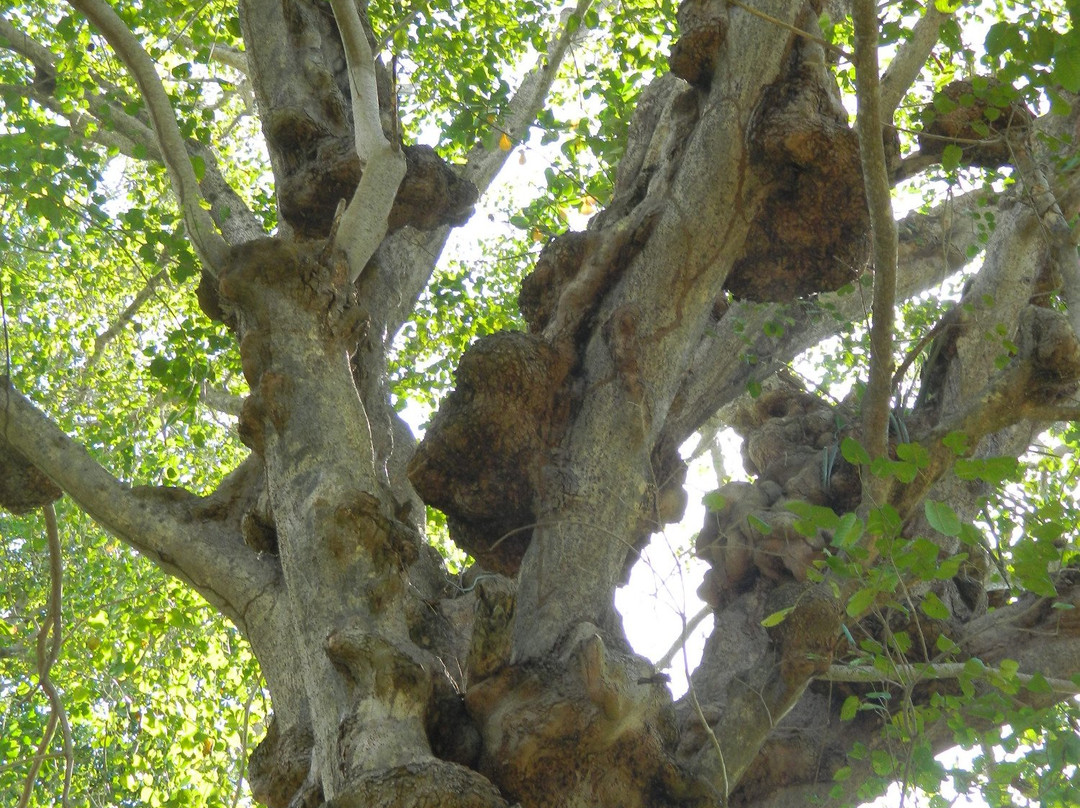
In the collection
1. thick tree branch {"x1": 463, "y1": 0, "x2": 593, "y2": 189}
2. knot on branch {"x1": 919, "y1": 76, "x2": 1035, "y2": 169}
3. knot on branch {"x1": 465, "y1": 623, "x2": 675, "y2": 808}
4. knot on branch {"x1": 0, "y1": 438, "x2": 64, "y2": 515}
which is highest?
thick tree branch {"x1": 463, "y1": 0, "x2": 593, "y2": 189}

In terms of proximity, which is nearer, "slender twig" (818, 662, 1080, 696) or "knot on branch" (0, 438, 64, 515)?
"slender twig" (818, 662, 1080, 696)

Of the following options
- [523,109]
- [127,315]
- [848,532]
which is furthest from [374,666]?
[127,315]

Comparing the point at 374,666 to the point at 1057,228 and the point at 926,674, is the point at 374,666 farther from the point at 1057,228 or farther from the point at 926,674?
the point at 1057,228

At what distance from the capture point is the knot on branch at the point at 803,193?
3.48 metres

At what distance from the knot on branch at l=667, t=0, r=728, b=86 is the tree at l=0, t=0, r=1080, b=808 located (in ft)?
0.06

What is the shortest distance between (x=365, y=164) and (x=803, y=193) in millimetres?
1513

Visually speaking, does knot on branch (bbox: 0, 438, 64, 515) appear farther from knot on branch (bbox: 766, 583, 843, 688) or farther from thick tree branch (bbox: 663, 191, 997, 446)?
knot on branch (bbox: 766, 583, 843, 688)

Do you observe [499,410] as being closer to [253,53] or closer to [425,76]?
[253,53]

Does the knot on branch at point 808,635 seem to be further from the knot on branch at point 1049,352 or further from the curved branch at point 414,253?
the curved branch at point 414,253

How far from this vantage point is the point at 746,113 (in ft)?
11.9

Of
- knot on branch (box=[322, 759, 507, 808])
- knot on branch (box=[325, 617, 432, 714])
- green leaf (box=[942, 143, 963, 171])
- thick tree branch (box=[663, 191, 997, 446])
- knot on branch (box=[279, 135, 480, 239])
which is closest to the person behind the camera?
knot on branch (box=[322, 759, 507, 808])


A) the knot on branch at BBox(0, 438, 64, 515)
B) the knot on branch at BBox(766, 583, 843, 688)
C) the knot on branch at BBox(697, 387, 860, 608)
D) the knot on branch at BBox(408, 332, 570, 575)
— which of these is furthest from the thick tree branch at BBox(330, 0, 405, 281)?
the knot on branch at BBox(766, 583, 843, 688)

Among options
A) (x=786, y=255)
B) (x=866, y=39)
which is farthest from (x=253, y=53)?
(x=866, y=39)

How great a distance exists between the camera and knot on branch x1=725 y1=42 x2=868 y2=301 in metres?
3.48
